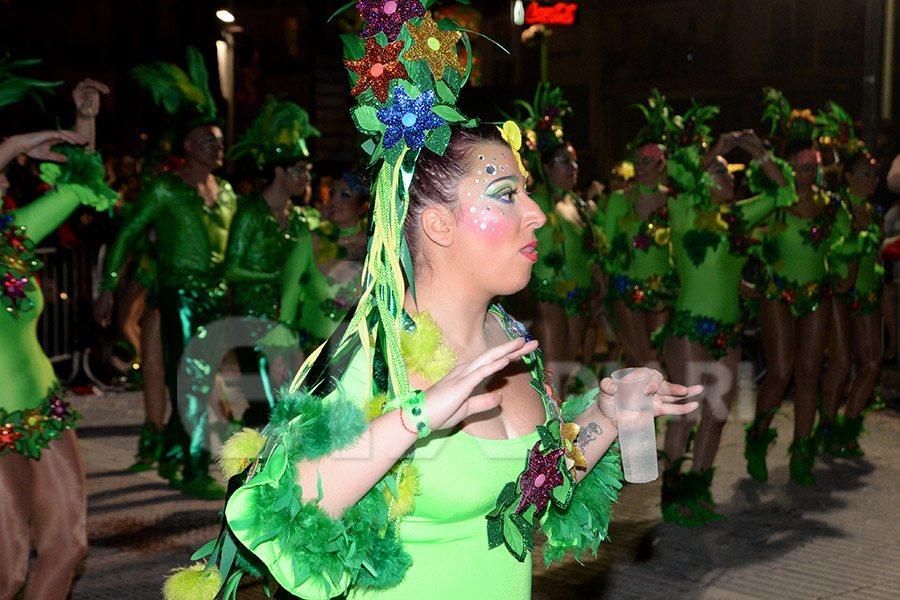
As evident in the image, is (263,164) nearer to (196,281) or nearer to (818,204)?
(196,281)

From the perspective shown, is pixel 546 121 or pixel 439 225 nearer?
pixel 439 225

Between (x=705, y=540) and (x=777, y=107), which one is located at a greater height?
(x=777, y=107)

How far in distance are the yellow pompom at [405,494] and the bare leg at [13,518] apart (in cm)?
213

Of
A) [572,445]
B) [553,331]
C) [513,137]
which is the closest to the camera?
[513,137]

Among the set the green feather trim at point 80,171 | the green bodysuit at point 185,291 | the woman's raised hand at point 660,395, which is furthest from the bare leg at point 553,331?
the woman's raised hand at point 660,395

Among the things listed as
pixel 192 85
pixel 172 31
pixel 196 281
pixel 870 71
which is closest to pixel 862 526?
pixel 196 281

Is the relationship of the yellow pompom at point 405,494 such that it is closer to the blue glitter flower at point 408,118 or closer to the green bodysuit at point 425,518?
the green bodysuit at point 425,518

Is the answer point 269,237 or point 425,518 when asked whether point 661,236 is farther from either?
point 425,518

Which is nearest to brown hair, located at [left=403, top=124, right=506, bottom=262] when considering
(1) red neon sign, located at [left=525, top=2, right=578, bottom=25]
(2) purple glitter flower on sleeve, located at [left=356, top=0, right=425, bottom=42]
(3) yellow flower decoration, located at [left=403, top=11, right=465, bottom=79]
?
(3) yellow flower decoration, located at [left=403, top=11, right=465, bottom=79]

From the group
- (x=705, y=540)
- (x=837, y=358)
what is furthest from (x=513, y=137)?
(x=837, y=358)

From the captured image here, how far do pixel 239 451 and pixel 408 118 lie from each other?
75 centimetres

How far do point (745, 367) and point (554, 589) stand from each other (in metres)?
5.98

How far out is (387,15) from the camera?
2098mm

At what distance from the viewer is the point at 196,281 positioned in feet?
21.0
